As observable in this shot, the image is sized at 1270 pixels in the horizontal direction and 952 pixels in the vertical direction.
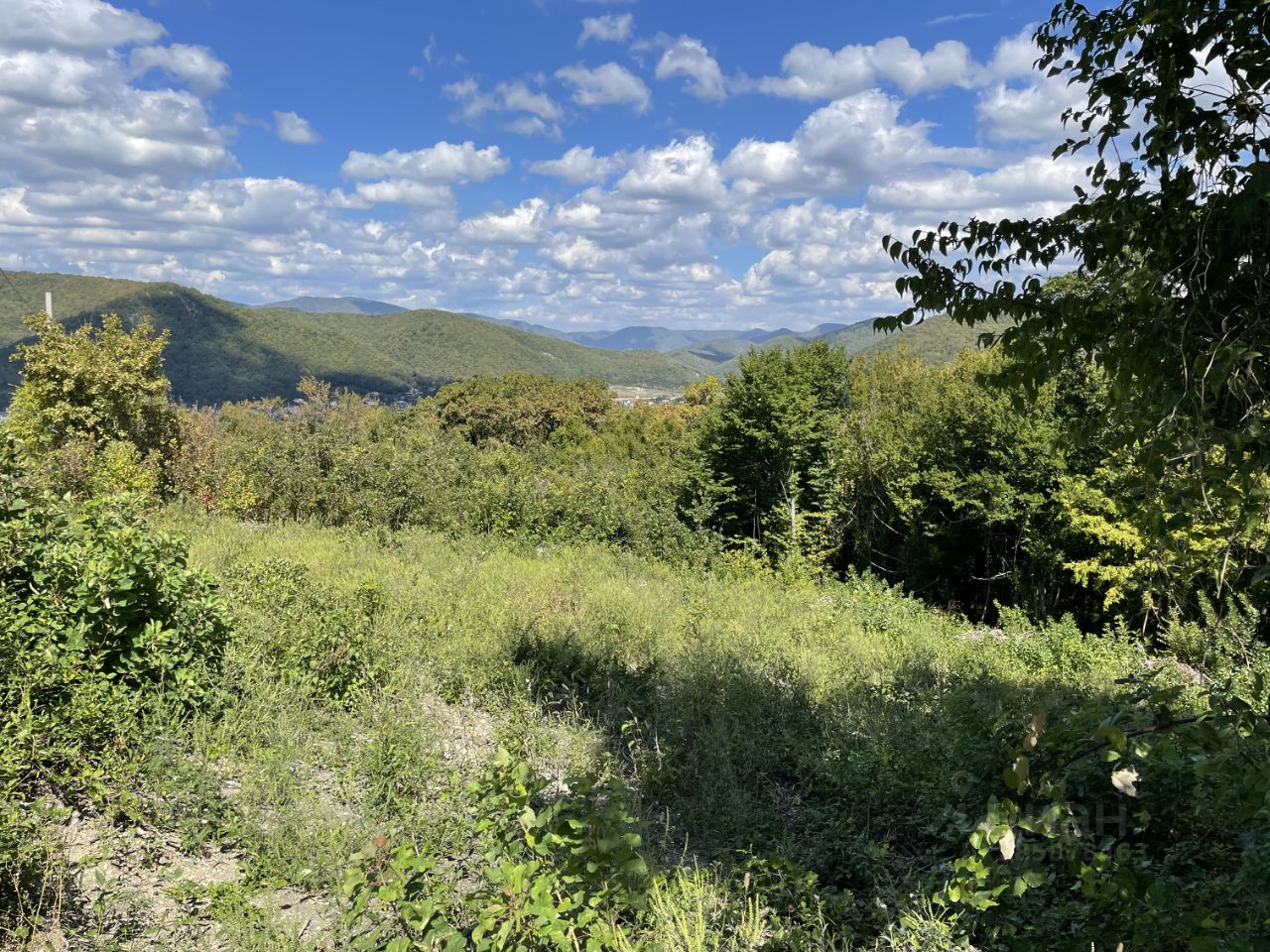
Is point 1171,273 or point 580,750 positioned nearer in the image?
point 1171,273

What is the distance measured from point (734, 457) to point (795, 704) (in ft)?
59.9

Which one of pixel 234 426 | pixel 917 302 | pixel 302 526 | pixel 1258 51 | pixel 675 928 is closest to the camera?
pixel 1258 51

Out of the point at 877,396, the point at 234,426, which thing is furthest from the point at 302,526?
the point at 877,396

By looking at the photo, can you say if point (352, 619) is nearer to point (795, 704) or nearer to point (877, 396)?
point (795, 704)

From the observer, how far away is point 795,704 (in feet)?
17.8

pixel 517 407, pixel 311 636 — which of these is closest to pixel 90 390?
pixel 311 636

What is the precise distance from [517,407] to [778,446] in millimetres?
24937

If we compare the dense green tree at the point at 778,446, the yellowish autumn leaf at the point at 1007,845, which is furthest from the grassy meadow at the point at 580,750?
the dense green tree at the point at 778,446

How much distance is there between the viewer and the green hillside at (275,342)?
8338 centimetres

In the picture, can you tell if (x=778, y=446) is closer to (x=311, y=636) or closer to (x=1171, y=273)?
(x=311, y=636)

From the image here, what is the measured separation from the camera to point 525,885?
209 cm

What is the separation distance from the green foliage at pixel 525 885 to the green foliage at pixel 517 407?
39.3m

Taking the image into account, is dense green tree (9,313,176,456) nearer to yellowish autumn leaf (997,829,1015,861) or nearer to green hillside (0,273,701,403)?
yellowish autumn leaf (997,829,1015,861)

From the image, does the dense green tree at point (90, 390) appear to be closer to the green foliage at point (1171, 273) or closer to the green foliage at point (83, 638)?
the green foliage at point (83, 638)
